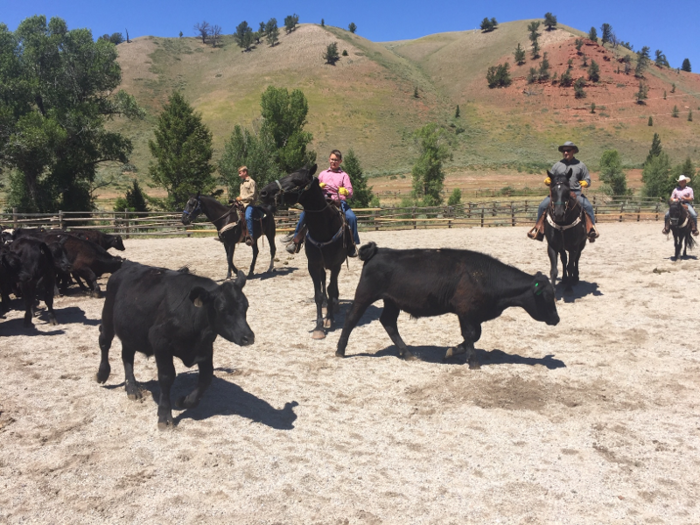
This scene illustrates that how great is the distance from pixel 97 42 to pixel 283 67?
79490mm

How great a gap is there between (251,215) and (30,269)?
520cm

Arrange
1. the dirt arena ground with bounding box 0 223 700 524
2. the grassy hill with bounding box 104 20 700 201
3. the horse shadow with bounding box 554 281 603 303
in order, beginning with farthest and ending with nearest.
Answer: the grassy hill with bounding box 104 20 700 201, the horse shadow with bounding box 554 281 603 303, the dirt arena ground with bounding box 0 223 700 524

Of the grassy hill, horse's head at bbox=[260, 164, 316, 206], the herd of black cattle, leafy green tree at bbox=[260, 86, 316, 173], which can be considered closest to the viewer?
the herd of black cattle

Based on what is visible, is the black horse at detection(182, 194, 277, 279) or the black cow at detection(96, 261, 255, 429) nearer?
the black cow at detection(96, 261, 255, 429)

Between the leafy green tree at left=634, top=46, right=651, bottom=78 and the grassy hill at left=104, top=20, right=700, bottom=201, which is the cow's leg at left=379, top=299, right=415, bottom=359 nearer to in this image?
the grassy hill at left=104, top=20, right=700, bottom=201

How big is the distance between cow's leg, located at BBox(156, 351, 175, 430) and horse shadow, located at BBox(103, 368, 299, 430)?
4.4 inches

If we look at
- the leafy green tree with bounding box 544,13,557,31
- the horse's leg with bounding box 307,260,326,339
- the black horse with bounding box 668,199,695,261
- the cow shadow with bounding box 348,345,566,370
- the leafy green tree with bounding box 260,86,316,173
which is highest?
the leafy green tree with bounding box 544,13,557,31

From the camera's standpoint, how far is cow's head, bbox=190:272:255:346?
437 cm

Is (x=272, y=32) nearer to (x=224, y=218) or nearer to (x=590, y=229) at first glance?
(x=224, y=218)

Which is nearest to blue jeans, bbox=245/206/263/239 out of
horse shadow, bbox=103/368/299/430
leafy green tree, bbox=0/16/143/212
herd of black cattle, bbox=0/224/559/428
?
herd of black cattle, bbox=0/224/559/428

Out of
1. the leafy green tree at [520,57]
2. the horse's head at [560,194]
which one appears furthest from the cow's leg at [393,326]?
the leafy green tree at [520,57]

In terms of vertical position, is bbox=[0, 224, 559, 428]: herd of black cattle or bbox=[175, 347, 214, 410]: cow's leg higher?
bbox=[0, 224, 559, 428]: herd of black cattle

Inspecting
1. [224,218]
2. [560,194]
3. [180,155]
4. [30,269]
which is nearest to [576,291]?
[560,194]

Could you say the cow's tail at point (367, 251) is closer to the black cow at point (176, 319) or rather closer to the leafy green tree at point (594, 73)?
the black cow at point (176, 319)
